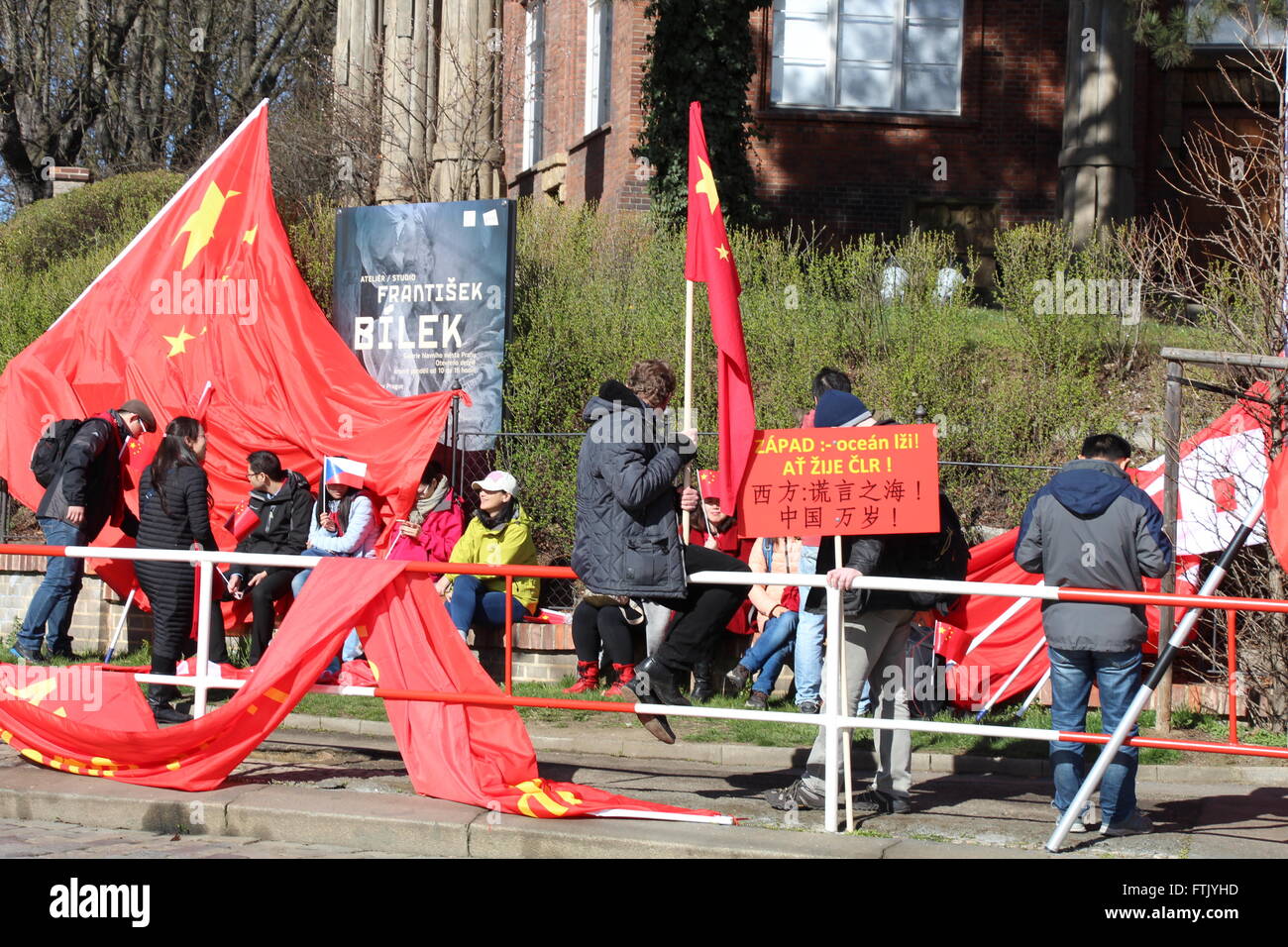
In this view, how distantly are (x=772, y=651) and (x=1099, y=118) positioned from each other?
41.9 ft

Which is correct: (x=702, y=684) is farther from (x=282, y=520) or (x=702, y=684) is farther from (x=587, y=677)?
(x=282, y=520)

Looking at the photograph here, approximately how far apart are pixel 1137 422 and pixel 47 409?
9.43m

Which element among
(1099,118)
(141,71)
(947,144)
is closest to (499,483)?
(1099,118)

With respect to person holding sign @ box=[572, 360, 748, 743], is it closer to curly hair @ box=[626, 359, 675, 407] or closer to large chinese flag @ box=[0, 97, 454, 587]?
curly hair @ box=[626, 359, 675, 407]

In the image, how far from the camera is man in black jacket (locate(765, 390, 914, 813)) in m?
7.11

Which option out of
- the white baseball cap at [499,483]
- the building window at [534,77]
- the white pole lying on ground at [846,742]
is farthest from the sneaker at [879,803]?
the building window at [534,77]

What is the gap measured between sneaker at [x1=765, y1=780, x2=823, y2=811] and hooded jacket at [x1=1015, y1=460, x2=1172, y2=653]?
4.30ft

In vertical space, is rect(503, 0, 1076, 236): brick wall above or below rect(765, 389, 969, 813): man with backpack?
above

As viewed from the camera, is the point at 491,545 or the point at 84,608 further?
the point at 84,608

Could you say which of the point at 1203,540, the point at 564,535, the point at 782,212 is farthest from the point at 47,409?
the point at 782,212

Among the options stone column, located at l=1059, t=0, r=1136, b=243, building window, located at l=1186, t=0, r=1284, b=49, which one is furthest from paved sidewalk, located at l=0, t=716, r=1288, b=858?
stone column, located at l=1059, t=0, r=1136, b=243

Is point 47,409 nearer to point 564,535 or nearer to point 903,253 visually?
point 564,535

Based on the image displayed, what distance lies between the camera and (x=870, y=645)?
727cm

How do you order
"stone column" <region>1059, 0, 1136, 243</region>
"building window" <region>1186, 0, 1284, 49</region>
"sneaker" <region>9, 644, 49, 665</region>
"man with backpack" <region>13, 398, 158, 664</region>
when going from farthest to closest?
"stone column" <region>1059, 0, 1136, 243</region> < "building window" <region>1186, 0, 1284, 49</region> < "sneaker" <region>9, 644, 49, 665</region> < "man with backpack" <region>13, 398, 158, 664</region>
